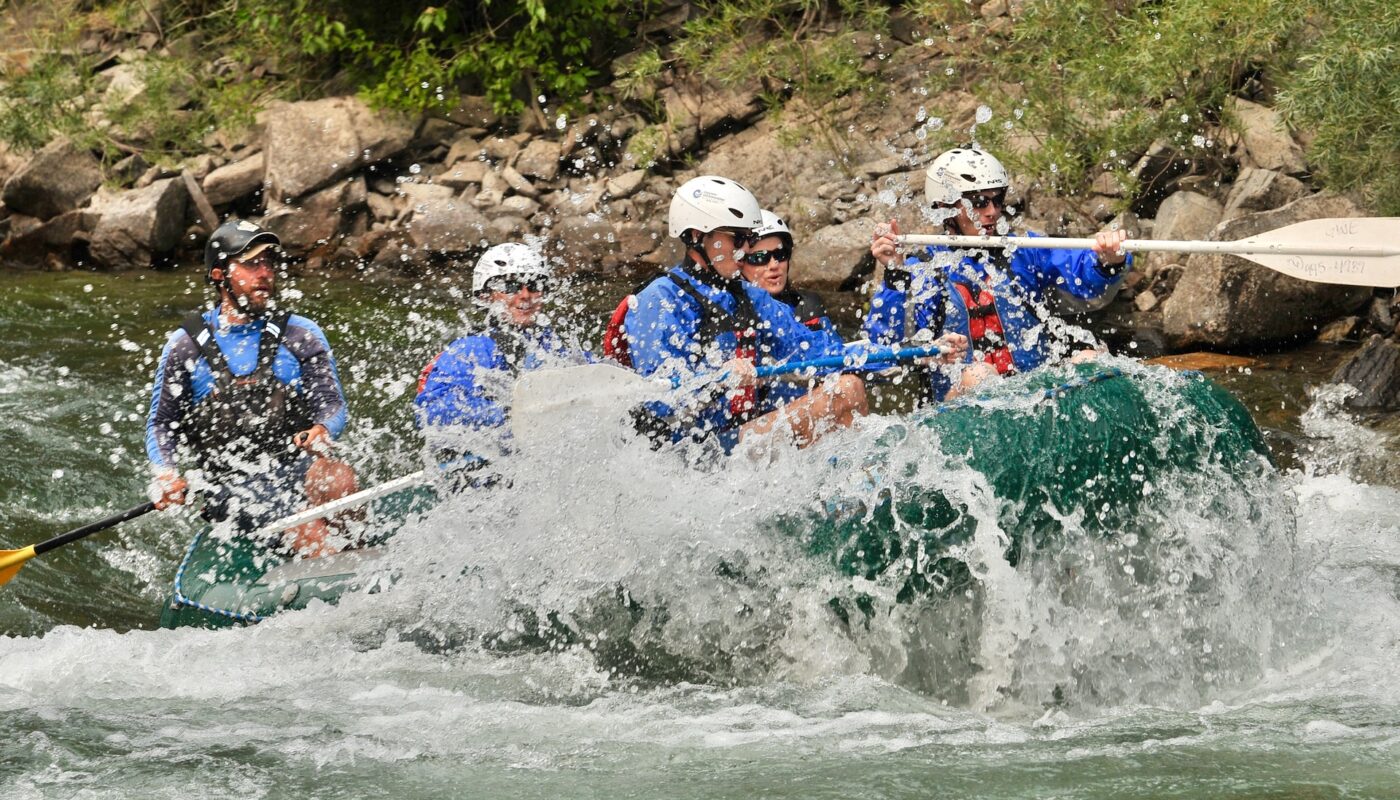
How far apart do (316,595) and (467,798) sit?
4.68ft

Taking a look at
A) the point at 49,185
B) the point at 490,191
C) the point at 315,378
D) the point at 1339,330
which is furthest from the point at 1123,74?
the point at 49,185

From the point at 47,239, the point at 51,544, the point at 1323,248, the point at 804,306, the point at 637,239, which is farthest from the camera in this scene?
the point at 47,239

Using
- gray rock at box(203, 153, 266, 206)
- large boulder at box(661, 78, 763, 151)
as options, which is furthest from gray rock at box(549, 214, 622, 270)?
gray rock at box(203, 153, 266, 206)

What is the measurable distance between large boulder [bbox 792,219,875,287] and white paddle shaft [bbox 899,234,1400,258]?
4.97 meters

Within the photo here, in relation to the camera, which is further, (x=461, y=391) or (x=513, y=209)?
(x=513, y=209)

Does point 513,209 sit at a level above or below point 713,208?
below

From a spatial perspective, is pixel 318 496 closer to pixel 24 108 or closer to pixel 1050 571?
pixel 1050 571

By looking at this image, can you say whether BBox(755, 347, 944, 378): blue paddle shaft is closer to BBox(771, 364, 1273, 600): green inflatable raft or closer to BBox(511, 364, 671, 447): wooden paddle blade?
BBox(511, 364, 671, 447): wooden paddle blade

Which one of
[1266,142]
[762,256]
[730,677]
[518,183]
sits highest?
[762,256]

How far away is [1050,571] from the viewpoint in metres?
4.81

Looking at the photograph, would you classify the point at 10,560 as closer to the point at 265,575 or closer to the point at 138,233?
the point at 265,575

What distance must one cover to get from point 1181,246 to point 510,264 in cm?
243

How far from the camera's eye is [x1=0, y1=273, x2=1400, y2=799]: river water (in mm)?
4352

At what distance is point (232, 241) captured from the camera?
5836 millimetres
